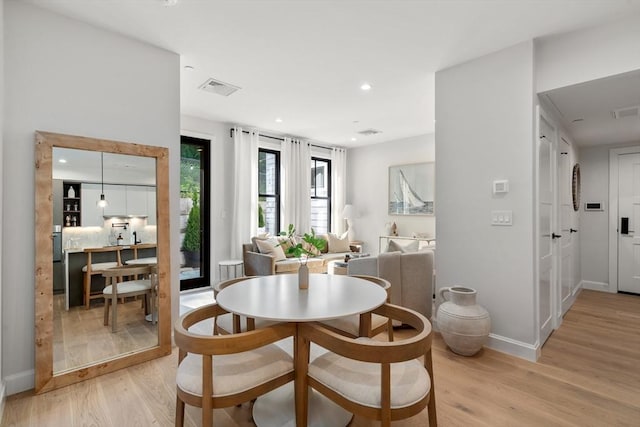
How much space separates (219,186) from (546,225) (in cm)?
440

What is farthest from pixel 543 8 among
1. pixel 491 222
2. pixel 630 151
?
pixel 630 151

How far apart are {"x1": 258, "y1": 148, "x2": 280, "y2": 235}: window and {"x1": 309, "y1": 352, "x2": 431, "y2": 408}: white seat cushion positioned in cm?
441

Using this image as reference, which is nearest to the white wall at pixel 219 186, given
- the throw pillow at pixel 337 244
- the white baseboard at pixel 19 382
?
the throw pillow at pixel 337 244

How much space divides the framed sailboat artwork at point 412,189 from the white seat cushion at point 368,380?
476 centimetres

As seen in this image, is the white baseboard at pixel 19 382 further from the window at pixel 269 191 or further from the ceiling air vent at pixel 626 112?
the ceiling air vent at pixel 626 112

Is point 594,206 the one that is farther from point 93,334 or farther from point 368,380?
point 93,334

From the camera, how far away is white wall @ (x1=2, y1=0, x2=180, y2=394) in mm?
2123

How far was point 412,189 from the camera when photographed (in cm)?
623

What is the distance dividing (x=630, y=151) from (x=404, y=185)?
3.31 m

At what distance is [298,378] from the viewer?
161cm

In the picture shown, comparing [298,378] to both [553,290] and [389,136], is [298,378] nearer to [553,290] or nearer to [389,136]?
[553,290]

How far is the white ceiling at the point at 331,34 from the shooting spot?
2.21 metres

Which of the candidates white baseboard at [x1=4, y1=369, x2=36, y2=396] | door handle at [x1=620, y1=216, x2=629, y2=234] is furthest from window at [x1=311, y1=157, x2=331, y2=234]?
white baseboard at [x1=4, y1=369, x2=36, y2=396]

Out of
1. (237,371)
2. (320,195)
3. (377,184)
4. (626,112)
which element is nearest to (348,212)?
(320,195)
